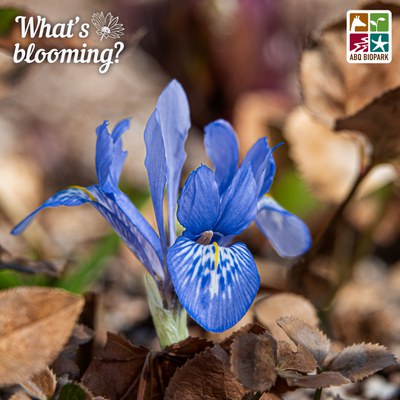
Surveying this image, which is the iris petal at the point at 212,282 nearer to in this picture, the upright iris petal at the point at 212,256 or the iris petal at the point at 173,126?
the upright iris petal at the point at 212,256

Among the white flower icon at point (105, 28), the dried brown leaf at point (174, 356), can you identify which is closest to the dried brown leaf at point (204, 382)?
the dried brown leaf at point (174, 356)

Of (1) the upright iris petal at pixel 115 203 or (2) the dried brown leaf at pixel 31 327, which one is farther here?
(1) the upright iris petal at pixel 115 203

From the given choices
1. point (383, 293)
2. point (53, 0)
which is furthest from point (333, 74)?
point (53, 0)

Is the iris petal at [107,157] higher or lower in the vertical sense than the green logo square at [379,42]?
lower

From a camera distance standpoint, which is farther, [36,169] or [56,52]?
[36,169]

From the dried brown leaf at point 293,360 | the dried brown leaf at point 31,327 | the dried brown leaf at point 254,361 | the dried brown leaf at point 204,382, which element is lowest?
the dried brown leaf at point 204,382

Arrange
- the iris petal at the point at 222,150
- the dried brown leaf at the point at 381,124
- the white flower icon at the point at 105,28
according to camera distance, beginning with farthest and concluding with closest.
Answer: the white flower icon at the point at 105,28 → the dried brown leaf at the point at 381,124 → the iris petal at the point at 222,150

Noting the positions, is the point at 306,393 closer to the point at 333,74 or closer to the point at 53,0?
the point at 333,74
